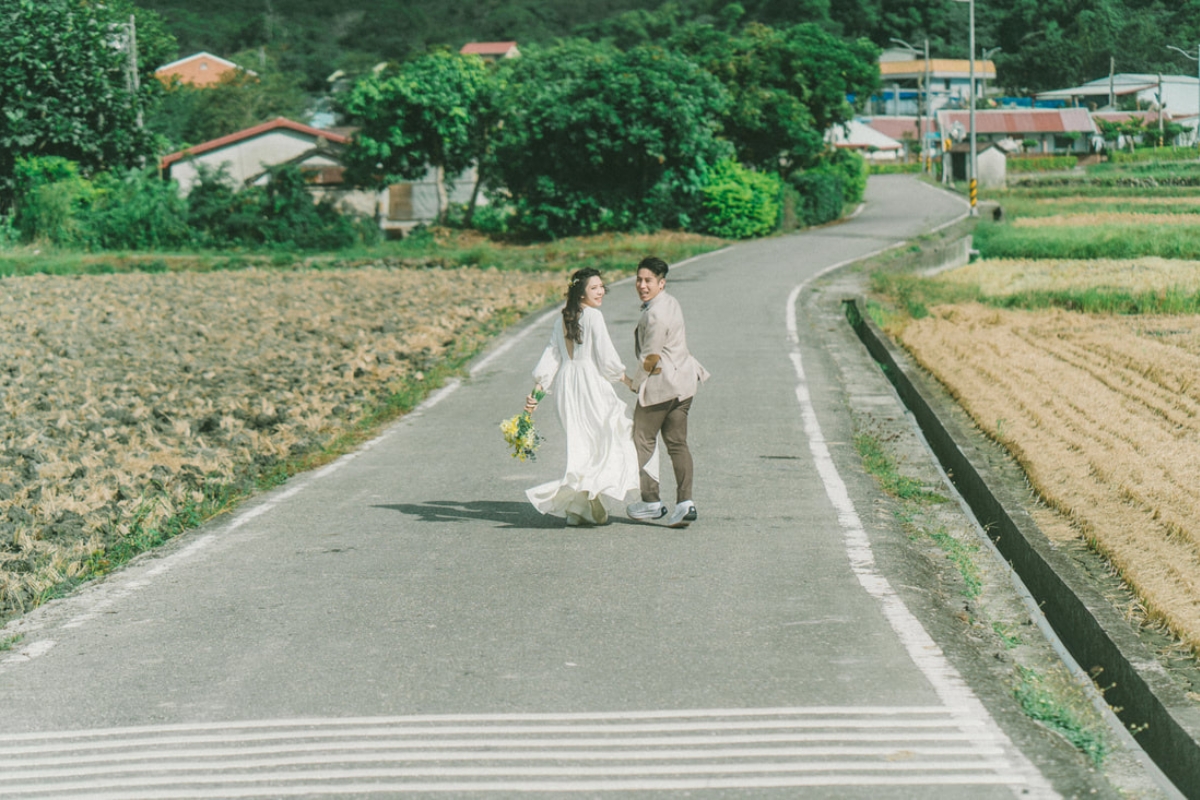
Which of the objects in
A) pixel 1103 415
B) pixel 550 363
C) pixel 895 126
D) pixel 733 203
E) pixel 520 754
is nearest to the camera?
pixel 520 754

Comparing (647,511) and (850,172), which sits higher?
(850,172)

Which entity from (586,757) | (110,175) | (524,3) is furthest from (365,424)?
(524,3)

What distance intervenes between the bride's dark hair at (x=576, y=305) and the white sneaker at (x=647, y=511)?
1.16 meters

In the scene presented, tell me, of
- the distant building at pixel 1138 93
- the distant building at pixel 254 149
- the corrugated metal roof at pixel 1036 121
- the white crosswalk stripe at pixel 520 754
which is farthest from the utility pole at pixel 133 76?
the white crosswalk stripe at pixel 520 754

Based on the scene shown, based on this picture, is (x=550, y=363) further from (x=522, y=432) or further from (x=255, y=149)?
(x=255, y=149)

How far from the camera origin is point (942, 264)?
29.9 m

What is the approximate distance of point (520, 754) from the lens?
16.5 feet

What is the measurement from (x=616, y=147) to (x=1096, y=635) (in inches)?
1323

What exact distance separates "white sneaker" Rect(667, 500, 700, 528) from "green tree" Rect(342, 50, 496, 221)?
34.6 meters

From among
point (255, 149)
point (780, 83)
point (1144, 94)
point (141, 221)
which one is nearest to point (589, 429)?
point (1144, 94)

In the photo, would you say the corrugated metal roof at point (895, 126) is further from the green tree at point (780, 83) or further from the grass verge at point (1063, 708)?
the grass verge at point (1063, 708)

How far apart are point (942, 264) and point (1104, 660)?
80.2 ft

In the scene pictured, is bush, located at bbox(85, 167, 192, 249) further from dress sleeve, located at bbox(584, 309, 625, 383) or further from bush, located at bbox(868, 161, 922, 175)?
bush, located at bbox(868, 161, 922, 175)

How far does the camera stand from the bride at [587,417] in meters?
→ 8.70
